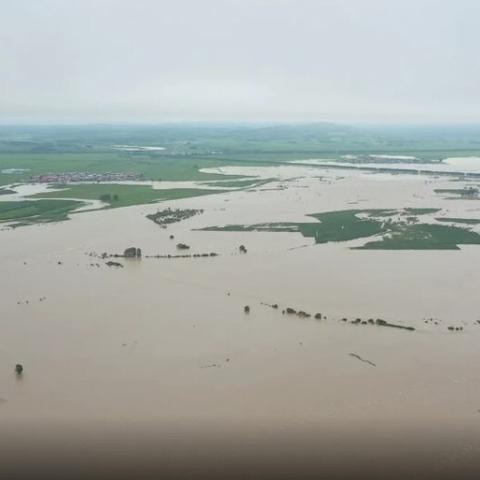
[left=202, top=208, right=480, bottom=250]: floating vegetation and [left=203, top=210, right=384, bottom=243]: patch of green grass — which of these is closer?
[left=202, top=208, right=480, bottom=250]: floating vegetation

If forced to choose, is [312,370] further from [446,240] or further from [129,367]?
[446,240]

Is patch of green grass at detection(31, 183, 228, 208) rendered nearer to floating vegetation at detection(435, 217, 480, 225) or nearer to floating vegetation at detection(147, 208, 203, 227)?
floating vegetation at detection(147, 208, 203, 227)

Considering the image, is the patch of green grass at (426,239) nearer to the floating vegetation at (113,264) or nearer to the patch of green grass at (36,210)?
the floating vegetation at (113,264)

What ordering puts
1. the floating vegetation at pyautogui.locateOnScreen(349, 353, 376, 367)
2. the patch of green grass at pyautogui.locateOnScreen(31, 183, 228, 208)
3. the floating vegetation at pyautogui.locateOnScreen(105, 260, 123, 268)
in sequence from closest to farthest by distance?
the floating vegetation at pyautogui.locateOnScreen(349, 353, 376, 367) < the floating vegetation at pyautogui.locateOnScreen(105, 260, 123, 268) < the patch of green grass at pyautogui.locateOnScreen(31, 183, 228, 208)

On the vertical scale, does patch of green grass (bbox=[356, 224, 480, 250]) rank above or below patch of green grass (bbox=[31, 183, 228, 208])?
above

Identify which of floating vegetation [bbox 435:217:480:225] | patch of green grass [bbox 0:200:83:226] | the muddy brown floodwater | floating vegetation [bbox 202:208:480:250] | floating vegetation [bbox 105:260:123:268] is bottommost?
the muddy brown floodwater

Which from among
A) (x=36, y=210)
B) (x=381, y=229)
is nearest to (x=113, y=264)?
(x=381, y=229)

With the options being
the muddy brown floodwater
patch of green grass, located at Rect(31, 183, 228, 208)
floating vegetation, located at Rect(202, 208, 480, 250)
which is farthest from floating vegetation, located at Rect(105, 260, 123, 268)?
patch of green grass, located at Rect(31, 183, 228, 208)

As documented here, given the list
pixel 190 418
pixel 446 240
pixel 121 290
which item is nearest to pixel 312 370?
pixel 190 418
